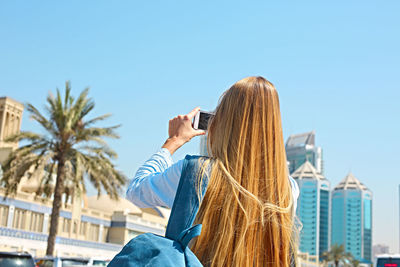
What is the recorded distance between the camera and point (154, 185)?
6.97ft

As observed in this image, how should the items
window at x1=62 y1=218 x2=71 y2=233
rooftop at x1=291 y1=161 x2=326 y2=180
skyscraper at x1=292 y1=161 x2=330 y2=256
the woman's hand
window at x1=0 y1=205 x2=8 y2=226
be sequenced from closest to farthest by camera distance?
the woman's hand, window at x1=0 y1=205 x2=8 y2=226, window at x1=62 y1=218 x2=71 y2=233, skyscraper at x1=292 y1=161 x2=330 y2=256, rooftop at x1=291 y1=161 x2=326 y2=180

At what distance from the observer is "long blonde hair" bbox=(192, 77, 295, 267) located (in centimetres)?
193

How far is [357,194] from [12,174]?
181 metres

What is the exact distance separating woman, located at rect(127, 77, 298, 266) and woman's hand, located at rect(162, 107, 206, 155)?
0.14 metres

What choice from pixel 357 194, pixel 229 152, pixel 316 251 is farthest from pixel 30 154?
pixel 357 194

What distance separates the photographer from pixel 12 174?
23.5 meters

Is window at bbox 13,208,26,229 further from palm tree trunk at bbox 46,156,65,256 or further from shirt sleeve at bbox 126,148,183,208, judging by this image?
shirt sleeve at bbox 126,148,183,208

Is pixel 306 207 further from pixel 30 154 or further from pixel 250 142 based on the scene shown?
pixel 250 142

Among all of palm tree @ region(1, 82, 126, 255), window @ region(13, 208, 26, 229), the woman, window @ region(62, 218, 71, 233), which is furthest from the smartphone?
window @ region(62, 218, 71, 233)

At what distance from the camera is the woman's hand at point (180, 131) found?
8.06 feet

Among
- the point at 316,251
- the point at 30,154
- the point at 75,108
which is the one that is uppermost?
the point at 75,108

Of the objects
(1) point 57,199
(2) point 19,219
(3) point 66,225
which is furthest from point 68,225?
(1) point 57,199

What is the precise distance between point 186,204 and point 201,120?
773 millimetres

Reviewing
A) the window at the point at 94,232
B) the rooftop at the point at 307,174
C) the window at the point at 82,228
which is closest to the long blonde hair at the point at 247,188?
the window at the point at 82,228
